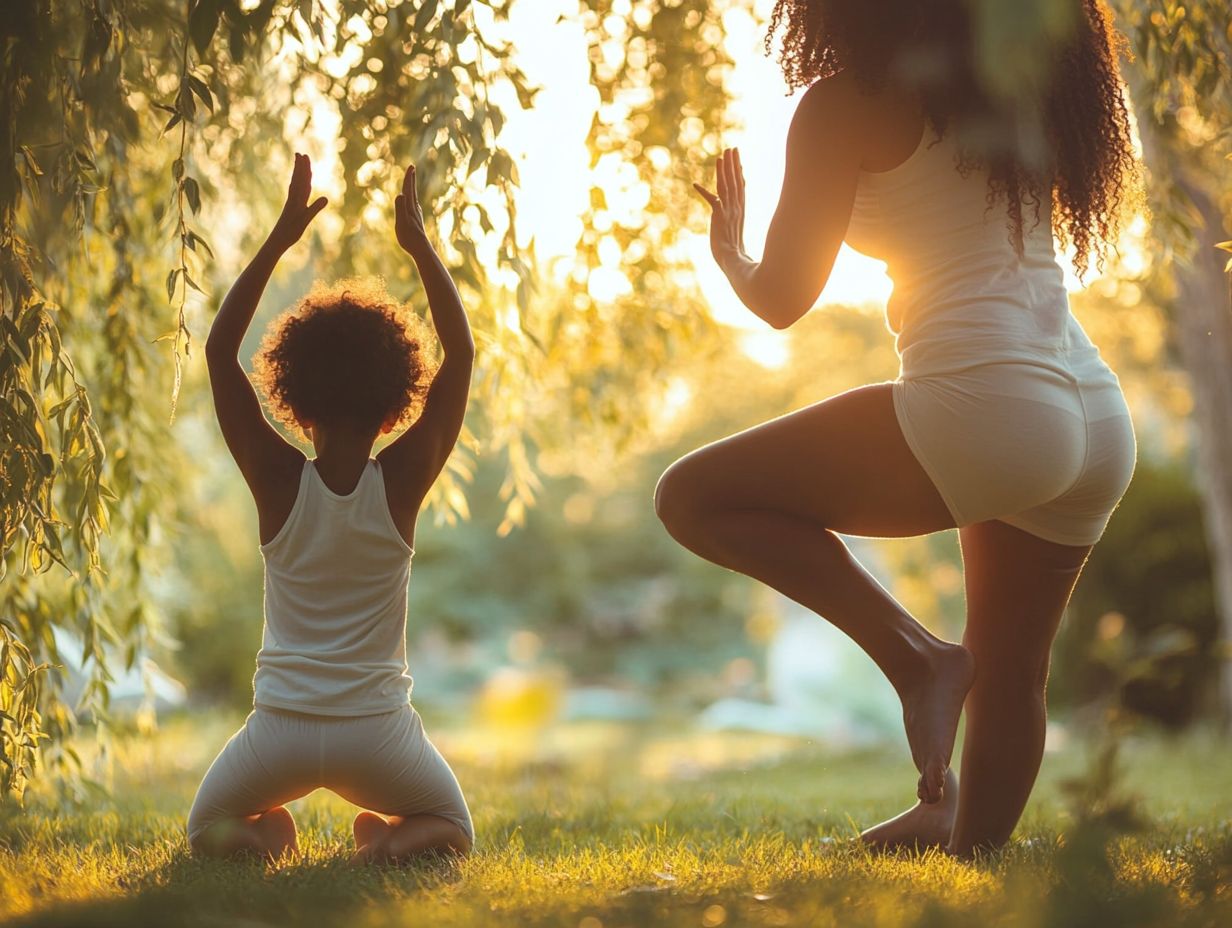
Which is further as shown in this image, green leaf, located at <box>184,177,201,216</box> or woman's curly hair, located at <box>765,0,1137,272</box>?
green leaf, located at <box>184,177,201,216</box>

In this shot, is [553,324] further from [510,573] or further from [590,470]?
[510,573]

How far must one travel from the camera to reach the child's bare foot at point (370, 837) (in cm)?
248

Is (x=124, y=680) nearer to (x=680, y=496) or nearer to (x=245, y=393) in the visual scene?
(x=245, y=393)

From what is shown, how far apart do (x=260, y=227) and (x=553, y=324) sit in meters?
1.31

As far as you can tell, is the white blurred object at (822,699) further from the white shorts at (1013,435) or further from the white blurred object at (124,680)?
the white shorts at (1013,435)

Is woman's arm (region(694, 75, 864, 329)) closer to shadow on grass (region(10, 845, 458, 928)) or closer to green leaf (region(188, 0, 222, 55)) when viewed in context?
green leaf (region(188, 0, 222, 55))

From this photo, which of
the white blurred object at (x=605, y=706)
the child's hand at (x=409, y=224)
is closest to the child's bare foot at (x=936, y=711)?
the child's hand at (x=409, y=224)

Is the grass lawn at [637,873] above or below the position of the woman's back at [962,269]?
below

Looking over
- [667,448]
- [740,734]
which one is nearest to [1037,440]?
[740,734]

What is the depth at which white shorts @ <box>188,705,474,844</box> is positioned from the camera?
239 cm

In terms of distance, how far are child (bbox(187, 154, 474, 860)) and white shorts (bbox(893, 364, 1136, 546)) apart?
0.94 meters

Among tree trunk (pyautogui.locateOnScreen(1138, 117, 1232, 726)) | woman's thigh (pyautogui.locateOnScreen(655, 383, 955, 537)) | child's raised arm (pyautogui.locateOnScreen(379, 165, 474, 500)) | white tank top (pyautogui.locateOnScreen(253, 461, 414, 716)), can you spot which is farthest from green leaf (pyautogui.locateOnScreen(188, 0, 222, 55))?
tree trunk (pyautogui.locateOnScreen(1138, 117, 1232, 726))

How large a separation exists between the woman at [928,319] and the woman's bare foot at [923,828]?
613mm

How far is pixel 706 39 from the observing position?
484 centimetres
